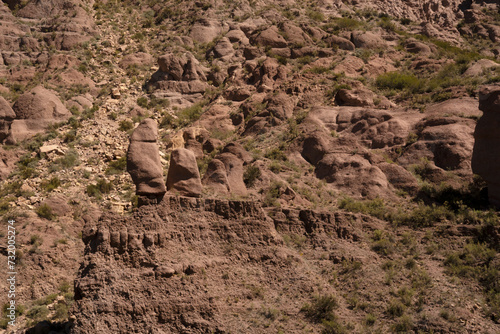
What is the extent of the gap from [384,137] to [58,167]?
14.9 metres

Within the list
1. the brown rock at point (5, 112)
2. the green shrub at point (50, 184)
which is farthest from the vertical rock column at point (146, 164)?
the brown rock at point (5, 112)

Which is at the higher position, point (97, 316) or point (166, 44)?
point (97, 316)

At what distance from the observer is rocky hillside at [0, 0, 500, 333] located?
1450 cm

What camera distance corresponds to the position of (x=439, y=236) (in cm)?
1838

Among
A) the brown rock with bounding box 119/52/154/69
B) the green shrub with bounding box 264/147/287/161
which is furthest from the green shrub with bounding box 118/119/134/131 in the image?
the green shrub with bounding box 264/147/287/161

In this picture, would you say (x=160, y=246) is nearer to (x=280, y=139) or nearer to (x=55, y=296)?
(x=55, y=296)

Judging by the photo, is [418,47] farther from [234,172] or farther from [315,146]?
[234,172]

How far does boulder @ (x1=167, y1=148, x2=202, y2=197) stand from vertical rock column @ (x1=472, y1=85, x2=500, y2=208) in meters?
11.0

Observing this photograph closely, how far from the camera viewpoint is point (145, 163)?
16047 mm

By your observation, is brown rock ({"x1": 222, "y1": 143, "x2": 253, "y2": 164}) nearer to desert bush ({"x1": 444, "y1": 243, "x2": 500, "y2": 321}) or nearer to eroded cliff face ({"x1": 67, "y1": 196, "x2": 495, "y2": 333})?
eroded cliff face ({"x1": 67, "y1": 196, "x2": 495, "y2": 333})

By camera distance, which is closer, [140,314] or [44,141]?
[140,314]

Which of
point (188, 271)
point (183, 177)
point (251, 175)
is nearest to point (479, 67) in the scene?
point (251, 175)

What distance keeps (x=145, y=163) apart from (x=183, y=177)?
1368 millimetres

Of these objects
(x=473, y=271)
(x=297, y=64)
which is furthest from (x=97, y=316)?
(x=297, y=64)
